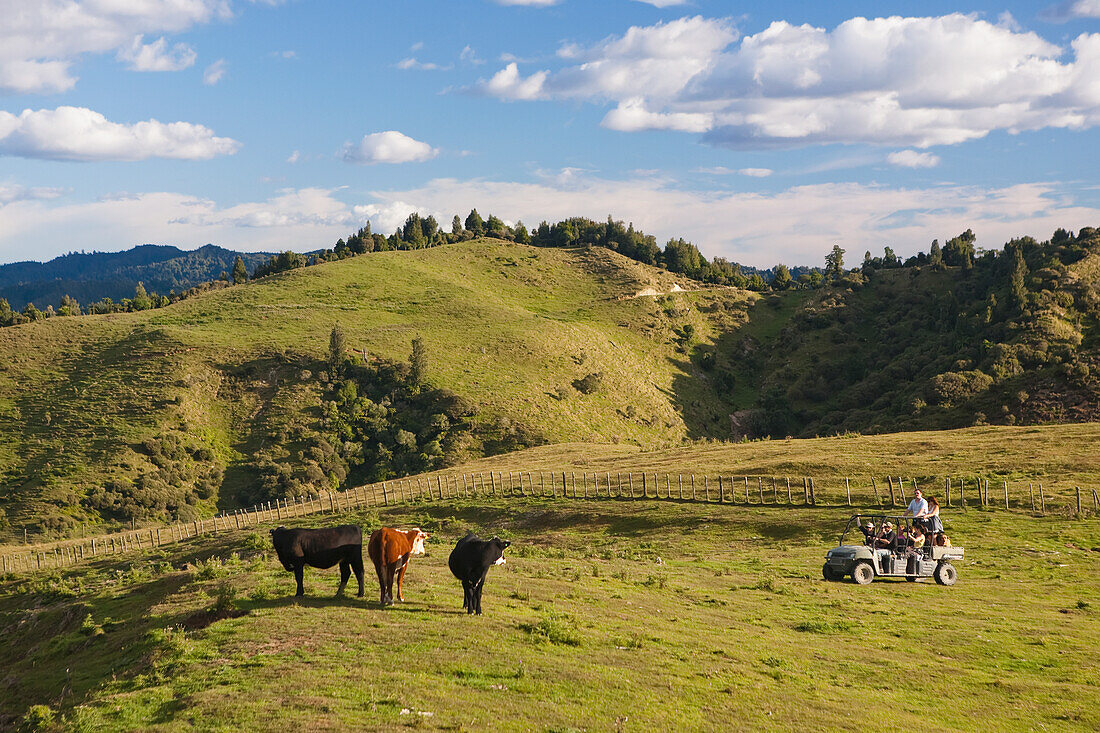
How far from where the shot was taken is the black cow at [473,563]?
18859 millimetres

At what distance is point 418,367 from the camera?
10912cm

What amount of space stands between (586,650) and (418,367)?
94.2m

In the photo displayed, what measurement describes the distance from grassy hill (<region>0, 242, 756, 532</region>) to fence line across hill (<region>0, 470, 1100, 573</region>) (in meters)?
22.3

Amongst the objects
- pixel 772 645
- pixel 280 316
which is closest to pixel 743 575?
pixel 772 645

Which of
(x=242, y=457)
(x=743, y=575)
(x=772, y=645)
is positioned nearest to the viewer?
(x=772, y=645)

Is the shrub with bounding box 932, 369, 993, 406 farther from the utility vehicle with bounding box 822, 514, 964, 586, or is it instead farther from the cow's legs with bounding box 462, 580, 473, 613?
the cow's legs with bounding box 462, 580, 473, 613

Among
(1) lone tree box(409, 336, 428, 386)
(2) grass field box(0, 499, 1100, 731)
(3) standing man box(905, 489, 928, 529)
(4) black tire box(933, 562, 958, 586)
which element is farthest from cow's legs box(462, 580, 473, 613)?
(1) lone tree box(409, 336, 428, 386)

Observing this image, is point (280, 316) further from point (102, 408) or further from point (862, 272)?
point (862, 272)

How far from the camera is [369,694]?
13867 millimetres

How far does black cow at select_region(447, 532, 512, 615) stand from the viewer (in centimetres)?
1886

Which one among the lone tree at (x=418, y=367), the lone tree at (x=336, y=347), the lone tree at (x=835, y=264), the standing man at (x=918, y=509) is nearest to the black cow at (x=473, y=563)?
the standing man at (x=918, y=509)

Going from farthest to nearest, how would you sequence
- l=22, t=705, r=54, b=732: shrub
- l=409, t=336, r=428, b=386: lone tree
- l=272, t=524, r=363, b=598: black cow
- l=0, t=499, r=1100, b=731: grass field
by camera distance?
l=409, t=336, r=428, b=386: lone tree < l=272, t=524, r=363, b=598: black cow < l=22, t=705, r=54, b=732: shrub < l=0, t=499, r=1100, b=731: grass field

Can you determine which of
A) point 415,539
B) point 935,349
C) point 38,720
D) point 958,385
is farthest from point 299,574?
point 935,349

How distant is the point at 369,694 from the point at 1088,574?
81.2ft
